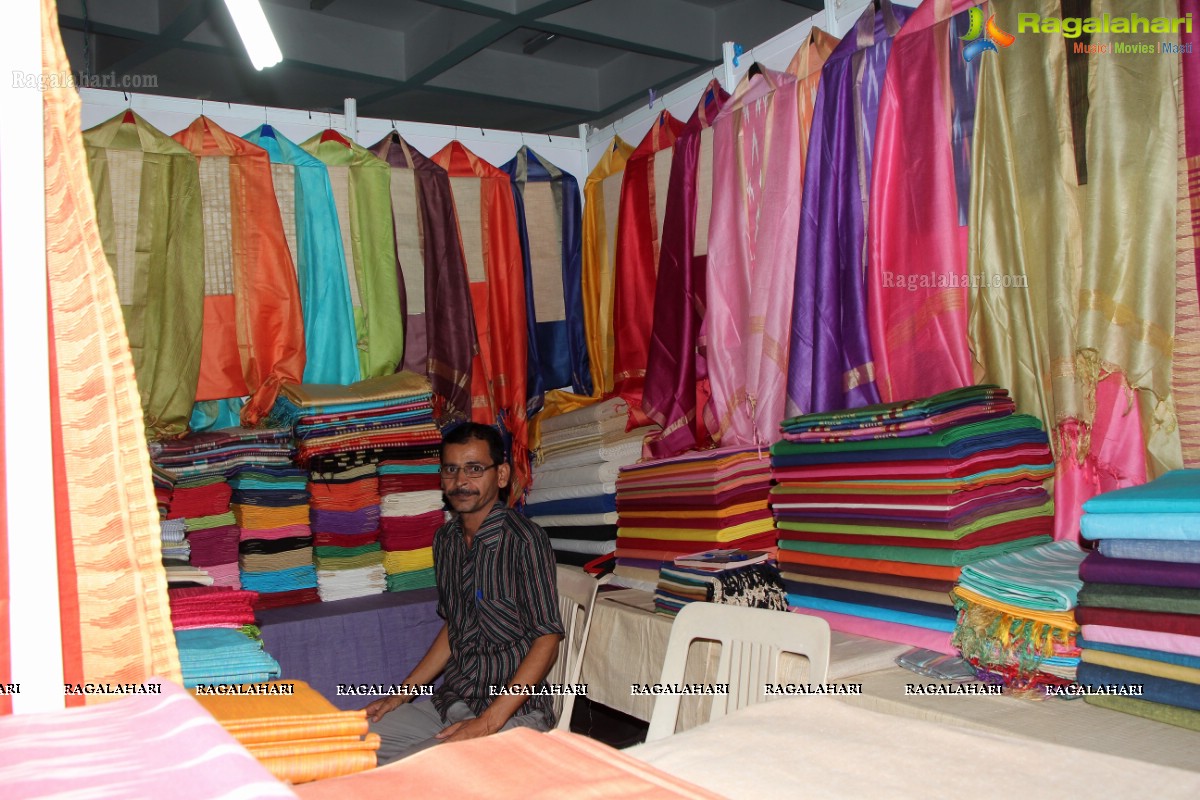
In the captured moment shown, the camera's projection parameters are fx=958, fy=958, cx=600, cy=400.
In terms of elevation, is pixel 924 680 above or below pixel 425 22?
below

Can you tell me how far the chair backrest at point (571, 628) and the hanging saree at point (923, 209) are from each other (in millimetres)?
1027

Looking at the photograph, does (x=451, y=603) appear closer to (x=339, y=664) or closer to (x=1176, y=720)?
(x=339, y=664)

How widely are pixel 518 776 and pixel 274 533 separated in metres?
2.75

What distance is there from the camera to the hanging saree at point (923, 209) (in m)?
2.30

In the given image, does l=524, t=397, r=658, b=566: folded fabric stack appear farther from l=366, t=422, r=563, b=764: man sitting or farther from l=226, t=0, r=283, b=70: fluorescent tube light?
l=226, t=0, r=283, b=70: fluorescent tube light

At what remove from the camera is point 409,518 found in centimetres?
350

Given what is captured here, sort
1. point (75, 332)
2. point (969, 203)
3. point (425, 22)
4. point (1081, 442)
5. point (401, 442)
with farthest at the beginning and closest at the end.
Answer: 1. point (425, 22)
2. point (401, 442)
3. point (969, 203)
4. point (1081, 442)
5. point (75, 332)

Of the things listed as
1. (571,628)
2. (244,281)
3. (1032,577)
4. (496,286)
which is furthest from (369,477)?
(1032,577)

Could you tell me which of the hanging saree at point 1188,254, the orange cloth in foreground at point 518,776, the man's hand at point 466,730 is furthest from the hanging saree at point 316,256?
the orange cloth in foreground at point 518,776

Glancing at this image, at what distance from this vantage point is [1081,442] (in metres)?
2.05

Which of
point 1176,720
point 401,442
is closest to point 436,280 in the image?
point 401,442

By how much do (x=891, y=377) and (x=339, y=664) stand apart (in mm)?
2009

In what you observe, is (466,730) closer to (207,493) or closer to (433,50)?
(207,493)

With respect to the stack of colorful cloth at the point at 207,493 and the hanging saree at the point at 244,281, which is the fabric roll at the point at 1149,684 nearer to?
Answer: the stack of colorful cloth at the point at 207,493
